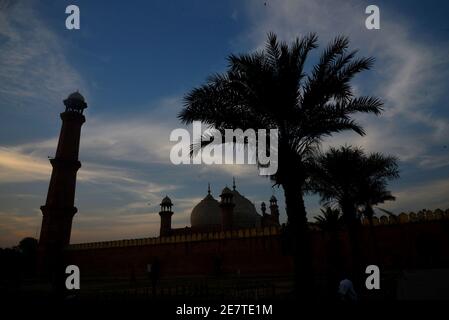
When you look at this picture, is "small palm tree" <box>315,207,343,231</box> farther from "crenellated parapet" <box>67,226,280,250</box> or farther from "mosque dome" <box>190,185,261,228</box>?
"mosque dome" <box>190,185,261,228</box>

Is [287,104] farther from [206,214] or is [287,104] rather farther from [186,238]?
[206,214]

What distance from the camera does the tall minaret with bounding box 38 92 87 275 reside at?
33094 millimetres

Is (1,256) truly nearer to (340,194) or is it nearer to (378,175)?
(340,194)

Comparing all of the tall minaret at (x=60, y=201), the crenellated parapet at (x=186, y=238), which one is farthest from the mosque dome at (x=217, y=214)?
the tall minaret at (x=60, y=201)

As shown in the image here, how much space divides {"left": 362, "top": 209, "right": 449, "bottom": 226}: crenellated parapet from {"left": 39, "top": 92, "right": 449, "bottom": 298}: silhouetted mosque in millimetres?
52

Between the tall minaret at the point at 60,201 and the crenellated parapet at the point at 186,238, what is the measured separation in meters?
2.78

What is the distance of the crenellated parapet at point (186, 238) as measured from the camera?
88.0 feet

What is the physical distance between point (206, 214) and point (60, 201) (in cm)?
1726

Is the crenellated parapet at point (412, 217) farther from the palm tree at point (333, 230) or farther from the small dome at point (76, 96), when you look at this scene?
the small dome at point (76, 96)

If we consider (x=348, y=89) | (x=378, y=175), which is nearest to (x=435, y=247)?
(x=378, y=175)

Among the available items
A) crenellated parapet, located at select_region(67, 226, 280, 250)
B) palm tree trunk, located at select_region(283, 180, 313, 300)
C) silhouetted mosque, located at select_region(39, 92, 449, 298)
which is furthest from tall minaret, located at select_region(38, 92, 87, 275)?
palm tree trunk, located at select_region(283, 180, 313, 300)

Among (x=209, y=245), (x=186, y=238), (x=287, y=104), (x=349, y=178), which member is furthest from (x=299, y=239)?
(x=186, y=238)

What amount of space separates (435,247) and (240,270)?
43.3 ft
